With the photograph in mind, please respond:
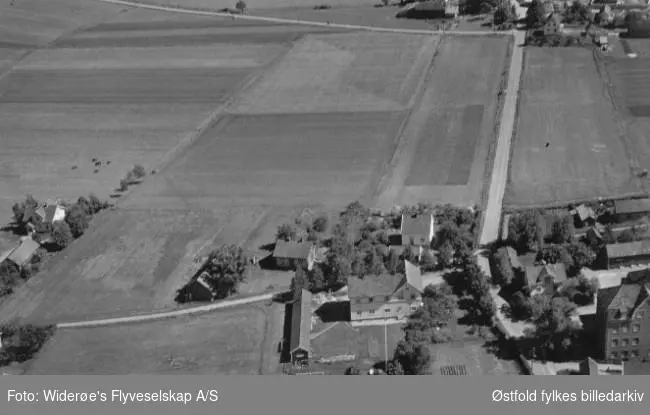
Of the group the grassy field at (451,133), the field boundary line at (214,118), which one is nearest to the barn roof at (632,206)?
the grassy field at (451,133)

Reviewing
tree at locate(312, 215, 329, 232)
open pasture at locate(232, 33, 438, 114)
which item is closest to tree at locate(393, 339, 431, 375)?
tree at locate(312, 215, 329, 232)

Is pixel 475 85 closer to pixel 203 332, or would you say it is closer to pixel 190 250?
pixel 190 250

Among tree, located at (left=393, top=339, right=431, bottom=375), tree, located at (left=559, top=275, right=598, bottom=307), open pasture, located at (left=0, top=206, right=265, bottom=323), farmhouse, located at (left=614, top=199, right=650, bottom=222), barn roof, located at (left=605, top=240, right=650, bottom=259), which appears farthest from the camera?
farmhouse, located at (left=614, top=199, right=650, bottom=222)

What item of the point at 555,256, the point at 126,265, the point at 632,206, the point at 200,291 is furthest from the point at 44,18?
the point at 632,206

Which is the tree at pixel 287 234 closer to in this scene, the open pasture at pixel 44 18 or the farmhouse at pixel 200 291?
the farmhouse at pixel 200 291

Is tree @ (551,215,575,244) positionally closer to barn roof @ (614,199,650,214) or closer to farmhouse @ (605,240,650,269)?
farmhouse @ (605,240,650,269)

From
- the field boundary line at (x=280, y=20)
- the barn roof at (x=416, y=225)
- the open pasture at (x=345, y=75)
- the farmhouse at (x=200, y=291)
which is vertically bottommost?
the farmhouse at (x=200, y=291)
